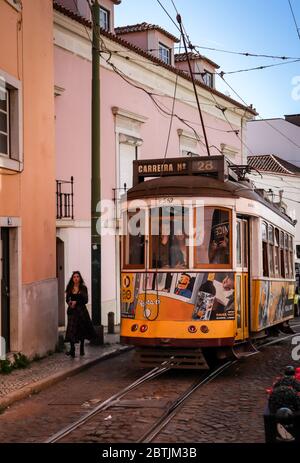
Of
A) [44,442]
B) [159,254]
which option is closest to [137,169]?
[159,254]

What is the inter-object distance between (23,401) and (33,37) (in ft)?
22.3

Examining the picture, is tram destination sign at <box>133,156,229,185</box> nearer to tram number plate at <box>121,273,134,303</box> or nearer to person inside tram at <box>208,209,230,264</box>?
person inside tram at <box>208,209,230,264</box>

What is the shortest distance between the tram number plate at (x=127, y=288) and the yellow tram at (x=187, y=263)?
2 cm

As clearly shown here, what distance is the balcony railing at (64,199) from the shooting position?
1845 centimetres

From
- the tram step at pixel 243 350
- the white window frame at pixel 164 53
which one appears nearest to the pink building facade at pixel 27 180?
the tram step at pixel 243 350

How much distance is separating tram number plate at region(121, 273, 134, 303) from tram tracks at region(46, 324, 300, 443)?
1.16 m

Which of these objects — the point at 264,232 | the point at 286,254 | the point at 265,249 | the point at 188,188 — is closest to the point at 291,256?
the point at 286,254

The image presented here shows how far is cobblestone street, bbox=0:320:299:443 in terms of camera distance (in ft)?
25.5

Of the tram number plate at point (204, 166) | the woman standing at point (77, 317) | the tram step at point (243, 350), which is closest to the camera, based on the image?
the tram step at point (243, 350)

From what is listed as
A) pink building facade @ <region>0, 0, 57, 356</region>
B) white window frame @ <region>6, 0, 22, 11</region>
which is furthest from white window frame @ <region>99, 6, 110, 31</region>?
white window frame @ <region>6, 0, 22, 11</region>

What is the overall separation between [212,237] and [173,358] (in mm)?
1939

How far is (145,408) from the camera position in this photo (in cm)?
921

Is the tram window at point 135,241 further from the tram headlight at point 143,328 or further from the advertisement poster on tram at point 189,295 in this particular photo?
the tram headlight at point 143,328

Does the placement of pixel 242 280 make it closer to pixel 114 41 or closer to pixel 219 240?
pixel 219 240
